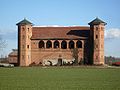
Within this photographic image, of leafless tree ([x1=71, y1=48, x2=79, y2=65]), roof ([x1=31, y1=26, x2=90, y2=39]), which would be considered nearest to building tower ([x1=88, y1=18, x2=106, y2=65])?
roof ([x1=31, y1=26, x2=90, y2=39])

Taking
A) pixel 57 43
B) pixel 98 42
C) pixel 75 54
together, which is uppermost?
pixel 57 43

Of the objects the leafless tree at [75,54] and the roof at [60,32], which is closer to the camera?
the leafless tree at [75,54]

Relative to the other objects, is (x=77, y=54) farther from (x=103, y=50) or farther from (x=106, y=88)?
(x=106, y=88)

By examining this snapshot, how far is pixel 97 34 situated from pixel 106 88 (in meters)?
61.6

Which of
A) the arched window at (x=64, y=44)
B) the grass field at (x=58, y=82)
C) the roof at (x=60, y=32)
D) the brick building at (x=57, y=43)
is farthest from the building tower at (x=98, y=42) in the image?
the grass field at (x=58, y=82)

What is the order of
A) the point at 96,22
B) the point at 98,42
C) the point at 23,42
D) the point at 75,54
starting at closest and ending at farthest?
the point at 98,42 → the point at 96,22 → the point at 75,54 → the point at 23,42

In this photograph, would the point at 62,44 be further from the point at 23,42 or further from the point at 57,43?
the point at 23,42

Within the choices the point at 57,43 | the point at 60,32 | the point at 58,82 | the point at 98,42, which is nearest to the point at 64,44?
the point at 57,43

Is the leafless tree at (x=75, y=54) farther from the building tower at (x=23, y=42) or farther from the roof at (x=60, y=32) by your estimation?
the building tower at (x=23, y=42)

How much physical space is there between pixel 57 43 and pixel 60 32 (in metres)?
3.01

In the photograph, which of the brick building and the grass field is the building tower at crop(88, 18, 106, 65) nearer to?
the brick building

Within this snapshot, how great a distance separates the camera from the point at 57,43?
308ft

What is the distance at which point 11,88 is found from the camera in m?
25.3

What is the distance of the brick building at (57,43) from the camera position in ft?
290
